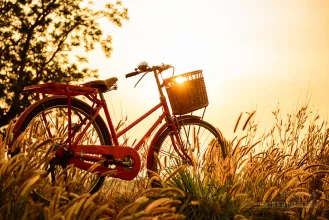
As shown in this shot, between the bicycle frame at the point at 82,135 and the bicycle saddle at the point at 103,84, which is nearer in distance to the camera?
the bicycle frame at the point at 82,135

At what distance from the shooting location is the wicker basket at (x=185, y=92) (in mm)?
4820

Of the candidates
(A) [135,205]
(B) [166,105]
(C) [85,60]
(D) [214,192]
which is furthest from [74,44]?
(A) [135,205]

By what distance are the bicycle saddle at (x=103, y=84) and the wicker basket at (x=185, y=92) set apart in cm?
64

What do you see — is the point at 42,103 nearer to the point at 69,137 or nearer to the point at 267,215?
the point at 69,137

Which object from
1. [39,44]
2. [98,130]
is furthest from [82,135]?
[39,44]

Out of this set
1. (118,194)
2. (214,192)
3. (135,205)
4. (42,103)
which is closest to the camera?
(135,205)

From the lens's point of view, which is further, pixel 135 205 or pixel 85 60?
pixel 85 60

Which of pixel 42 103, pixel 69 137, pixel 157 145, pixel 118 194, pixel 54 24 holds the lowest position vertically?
pixel 118 194

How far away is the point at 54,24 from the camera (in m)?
15.9

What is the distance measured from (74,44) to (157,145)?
38.8ft

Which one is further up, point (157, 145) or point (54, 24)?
point (54, 24)

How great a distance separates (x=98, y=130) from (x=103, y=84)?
1.39 ft

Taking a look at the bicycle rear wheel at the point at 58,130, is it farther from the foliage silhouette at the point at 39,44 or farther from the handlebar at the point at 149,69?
the foliage silhouette at the point at 39,44

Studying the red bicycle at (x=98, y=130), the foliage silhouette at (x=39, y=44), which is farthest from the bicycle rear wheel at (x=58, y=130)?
the foliage silhouette at (x=39, y=44)
